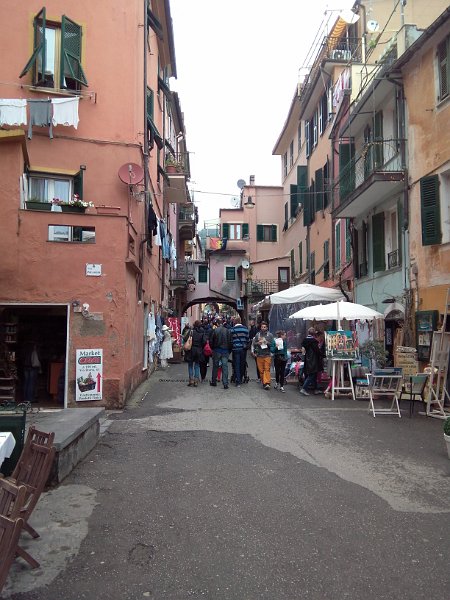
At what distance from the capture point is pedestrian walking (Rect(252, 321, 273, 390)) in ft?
43.6

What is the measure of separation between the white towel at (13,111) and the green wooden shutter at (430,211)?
8622 mm

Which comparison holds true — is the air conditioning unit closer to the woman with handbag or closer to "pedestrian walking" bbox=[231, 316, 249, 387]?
"pedestrian walking" bbox=[231, 316, 249, 387]

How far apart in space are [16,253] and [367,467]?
24.6 feet

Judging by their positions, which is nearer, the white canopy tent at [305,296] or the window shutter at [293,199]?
the white canopy tent at [305,296]

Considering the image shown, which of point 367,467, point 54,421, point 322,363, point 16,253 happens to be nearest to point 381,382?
point 322,363

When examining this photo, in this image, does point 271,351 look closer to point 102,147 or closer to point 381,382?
point 381,382

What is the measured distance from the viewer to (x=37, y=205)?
1145 cm

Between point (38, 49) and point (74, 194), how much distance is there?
3.08 m

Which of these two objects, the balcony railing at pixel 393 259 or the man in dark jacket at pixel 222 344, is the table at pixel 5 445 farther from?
the balcony railing at pixel 393 259

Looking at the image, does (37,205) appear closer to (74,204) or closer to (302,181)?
(74,204)

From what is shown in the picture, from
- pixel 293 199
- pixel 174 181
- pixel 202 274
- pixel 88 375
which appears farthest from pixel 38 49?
pixel 202 274

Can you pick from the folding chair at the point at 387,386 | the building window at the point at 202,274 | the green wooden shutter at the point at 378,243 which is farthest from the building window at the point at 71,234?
the building window at the point at 202,274

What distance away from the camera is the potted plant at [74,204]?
11.3 m

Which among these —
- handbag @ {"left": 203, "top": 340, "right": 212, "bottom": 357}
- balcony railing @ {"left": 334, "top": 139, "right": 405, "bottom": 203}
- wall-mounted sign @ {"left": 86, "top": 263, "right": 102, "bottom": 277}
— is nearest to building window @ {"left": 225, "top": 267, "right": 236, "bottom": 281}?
balcony railing @ {"left": 334, "top": 139, "right": 405, "bottom": 203}
